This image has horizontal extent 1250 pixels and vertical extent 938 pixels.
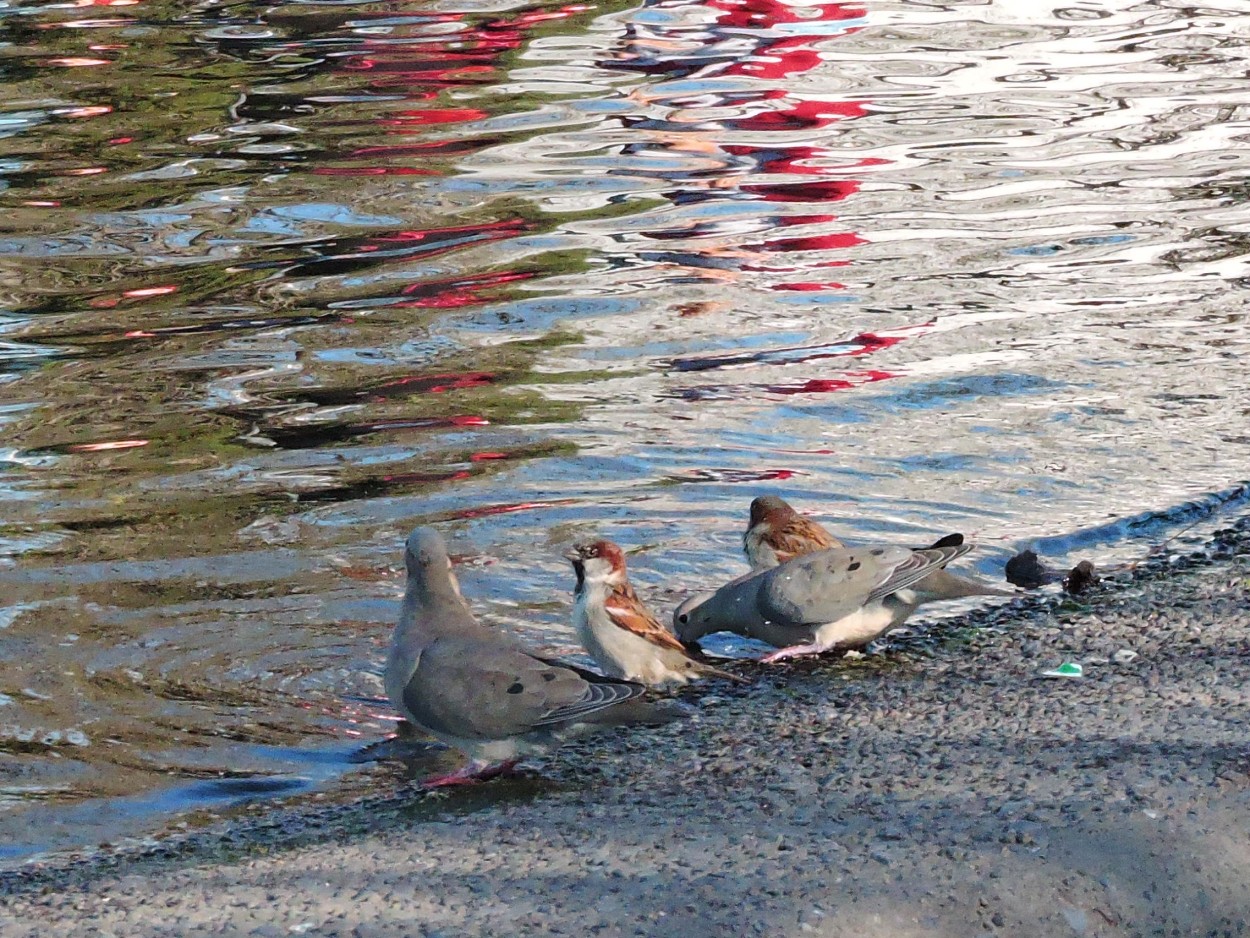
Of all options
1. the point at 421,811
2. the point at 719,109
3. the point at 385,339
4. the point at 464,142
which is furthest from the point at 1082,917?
the point at 719,109

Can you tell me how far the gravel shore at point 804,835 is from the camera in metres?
4.38

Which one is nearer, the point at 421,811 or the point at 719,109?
the point at 421,811

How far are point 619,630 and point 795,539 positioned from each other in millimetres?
1072

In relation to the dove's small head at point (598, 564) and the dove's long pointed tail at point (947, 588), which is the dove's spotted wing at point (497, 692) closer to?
the dove's small head at point (598, 564)

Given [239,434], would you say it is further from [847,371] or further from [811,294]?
[811,294]

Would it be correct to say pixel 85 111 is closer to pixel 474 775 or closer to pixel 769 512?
pixel 769 512

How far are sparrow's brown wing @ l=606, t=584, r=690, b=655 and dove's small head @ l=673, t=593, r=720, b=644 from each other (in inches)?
16.6

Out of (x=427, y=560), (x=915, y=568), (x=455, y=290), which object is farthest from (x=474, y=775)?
(x=455, y=290)

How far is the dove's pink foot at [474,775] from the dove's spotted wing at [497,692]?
14 cm

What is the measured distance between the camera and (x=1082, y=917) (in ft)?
14.3

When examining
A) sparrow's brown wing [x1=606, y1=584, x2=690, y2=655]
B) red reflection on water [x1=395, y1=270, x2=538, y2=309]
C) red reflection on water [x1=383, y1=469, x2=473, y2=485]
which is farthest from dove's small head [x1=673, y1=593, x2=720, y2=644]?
red reflection on water [x1=395, y1=270, x2=538, y2=309]

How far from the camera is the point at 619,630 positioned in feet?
20.0

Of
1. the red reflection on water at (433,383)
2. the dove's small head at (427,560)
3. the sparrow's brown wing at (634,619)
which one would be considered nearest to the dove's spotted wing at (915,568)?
the sparrow's brown wing at (634,619)

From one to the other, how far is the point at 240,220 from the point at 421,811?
920cm
